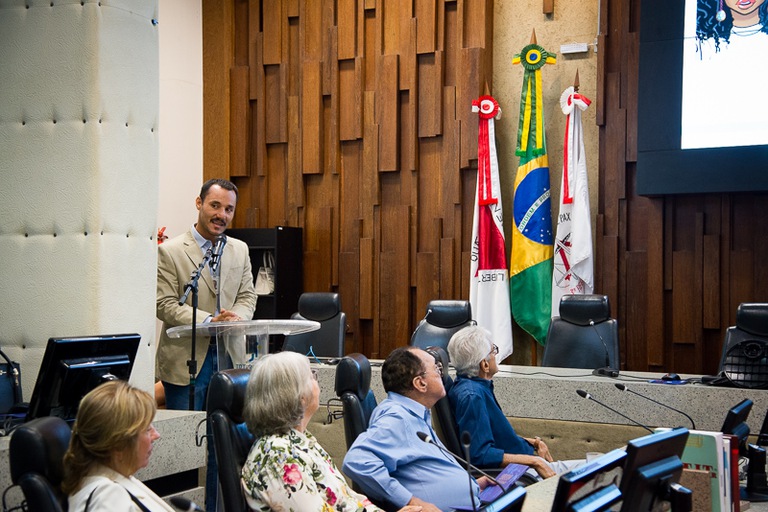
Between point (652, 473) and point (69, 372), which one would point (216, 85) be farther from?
point (652, 473)

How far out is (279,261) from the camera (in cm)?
712

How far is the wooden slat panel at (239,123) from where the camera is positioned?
25.7ft

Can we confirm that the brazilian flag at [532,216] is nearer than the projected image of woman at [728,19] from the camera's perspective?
No

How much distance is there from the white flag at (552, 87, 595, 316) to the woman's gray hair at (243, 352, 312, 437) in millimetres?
4132

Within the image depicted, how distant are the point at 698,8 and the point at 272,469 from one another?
190 inches

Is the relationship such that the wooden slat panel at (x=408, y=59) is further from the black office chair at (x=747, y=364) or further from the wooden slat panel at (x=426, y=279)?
the black office chair at (x=747, y=364)

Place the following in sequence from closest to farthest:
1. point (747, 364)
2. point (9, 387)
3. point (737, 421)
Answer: point (737, 421) → point (9, 387) → point (747, 364)

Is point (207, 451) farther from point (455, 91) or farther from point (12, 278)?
point (455, 91)

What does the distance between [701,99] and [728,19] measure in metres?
0.55

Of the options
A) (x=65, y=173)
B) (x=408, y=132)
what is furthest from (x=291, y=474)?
(x=408, y=132)

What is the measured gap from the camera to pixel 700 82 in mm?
5914

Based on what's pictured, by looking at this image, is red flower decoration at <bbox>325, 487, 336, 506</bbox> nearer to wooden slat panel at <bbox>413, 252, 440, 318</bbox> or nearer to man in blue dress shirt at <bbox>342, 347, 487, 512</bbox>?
man in blue dress shirt at <bbox>342, 347, 487, 512</bbox>

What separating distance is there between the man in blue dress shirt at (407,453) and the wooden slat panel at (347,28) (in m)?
4.71

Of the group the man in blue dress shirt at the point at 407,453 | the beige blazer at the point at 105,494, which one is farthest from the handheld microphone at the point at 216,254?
the beige blazer at the point at 105,494
